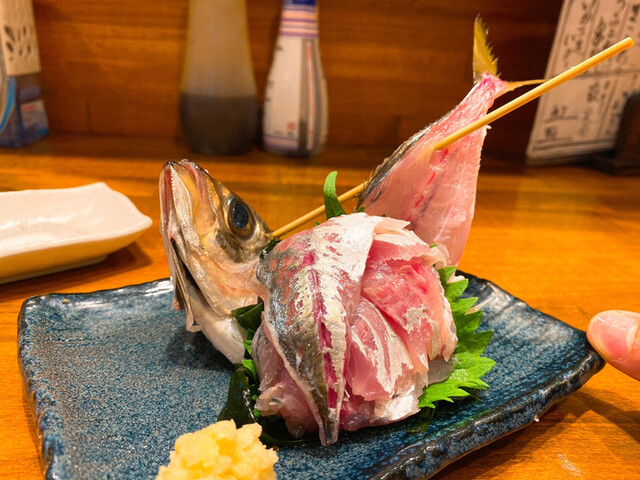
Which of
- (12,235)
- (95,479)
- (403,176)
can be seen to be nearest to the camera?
(95,479)

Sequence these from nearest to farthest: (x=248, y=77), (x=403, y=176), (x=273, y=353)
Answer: (x=273, y=353)
(x=403, y=176)
(x=248, y=77)

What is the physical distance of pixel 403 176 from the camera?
1226 mm

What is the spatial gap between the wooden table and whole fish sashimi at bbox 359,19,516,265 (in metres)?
0.47

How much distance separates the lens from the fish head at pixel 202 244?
110 centimetres

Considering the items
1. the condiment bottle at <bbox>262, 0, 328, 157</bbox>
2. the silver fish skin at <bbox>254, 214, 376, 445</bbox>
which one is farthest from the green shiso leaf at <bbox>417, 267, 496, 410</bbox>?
the condiment bottle at <bbox>262, 0, 328, 157</bbox>

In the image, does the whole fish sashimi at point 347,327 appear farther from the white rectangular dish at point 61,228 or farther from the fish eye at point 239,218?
the white rectangular dish at point 61,228

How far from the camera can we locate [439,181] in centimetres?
125

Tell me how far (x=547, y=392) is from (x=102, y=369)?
894mm

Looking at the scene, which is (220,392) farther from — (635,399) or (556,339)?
(635,399)

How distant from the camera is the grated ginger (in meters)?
0.71

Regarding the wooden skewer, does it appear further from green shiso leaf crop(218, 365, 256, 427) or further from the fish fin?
green shiso leaf crop(218, 365, 256, 427)

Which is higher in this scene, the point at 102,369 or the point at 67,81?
the point at 67,81

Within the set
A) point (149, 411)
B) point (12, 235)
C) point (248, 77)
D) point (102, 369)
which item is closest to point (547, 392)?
point (149, 411)

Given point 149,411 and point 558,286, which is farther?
point 558,286
